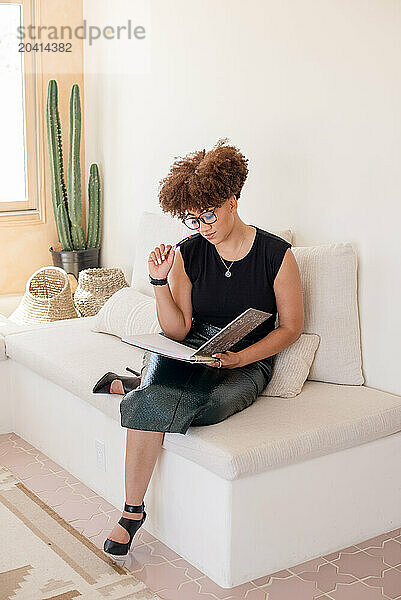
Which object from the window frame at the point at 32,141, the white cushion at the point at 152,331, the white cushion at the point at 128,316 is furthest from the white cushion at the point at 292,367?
the window frame at the point at 32,141

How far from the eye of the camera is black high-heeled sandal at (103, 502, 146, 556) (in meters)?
2.54

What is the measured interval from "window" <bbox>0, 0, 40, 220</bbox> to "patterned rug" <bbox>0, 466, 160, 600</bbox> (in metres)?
2.18

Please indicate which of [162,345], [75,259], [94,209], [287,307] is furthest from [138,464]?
[94,209]

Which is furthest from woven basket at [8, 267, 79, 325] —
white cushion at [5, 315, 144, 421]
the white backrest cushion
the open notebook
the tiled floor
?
the open notebook

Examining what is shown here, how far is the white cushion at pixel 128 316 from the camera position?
345 centimetres

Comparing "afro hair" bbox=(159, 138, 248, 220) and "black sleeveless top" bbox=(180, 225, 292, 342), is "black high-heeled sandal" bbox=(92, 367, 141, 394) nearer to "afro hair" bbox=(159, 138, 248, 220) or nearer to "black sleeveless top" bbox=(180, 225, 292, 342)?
"black sleeveless top" bbox=(180, 225, 292, 342)

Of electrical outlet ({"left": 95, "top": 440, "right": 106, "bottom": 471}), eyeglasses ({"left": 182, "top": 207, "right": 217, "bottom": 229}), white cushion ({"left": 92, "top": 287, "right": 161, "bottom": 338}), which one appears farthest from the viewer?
white cushion ({"left": 92, "top": 287, "right": 161, "bottom": 338})

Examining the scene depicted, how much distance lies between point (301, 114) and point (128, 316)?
3.64 ft

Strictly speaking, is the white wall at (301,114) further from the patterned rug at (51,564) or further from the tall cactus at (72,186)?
the patterned rug at (51,564)

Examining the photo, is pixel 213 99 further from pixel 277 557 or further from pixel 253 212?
pixel 277 557

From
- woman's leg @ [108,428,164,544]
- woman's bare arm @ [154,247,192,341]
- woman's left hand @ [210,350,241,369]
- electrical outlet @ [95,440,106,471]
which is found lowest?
electrical outlet @ [95,440,106,471]

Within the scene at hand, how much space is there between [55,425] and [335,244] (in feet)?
4.33

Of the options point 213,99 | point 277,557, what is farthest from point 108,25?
point 277,557

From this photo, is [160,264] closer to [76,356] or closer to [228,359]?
[228,359]
